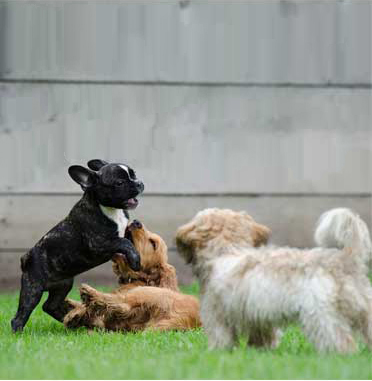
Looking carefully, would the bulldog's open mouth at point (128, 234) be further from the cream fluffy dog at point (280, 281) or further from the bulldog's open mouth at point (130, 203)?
the cream fluffy dog at point (280, 281)

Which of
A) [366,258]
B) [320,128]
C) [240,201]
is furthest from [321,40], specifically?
[366,258]

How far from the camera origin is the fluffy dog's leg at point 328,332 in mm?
5270

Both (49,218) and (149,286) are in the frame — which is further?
(49,218)

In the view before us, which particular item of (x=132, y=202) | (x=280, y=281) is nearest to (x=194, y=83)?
(x=132, y=202)

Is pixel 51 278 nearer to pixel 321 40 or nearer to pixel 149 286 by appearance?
pixel 149 286

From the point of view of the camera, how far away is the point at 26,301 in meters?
7.63

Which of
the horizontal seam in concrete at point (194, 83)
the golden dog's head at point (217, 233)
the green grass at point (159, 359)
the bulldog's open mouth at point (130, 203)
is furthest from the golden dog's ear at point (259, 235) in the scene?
the horizontal seam in concrete at point (194, 83)

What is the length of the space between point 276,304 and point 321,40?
6997 millimetres

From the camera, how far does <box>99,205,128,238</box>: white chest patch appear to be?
7699mm

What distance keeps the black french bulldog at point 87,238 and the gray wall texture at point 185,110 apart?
344 centimetres

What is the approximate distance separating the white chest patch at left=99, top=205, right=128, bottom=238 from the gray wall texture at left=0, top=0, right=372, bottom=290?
3447 millimetres

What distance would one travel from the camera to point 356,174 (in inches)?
463

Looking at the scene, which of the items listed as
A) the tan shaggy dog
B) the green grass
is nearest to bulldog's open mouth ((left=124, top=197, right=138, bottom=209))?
the tan shaggy dog

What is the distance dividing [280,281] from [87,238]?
2.64m
